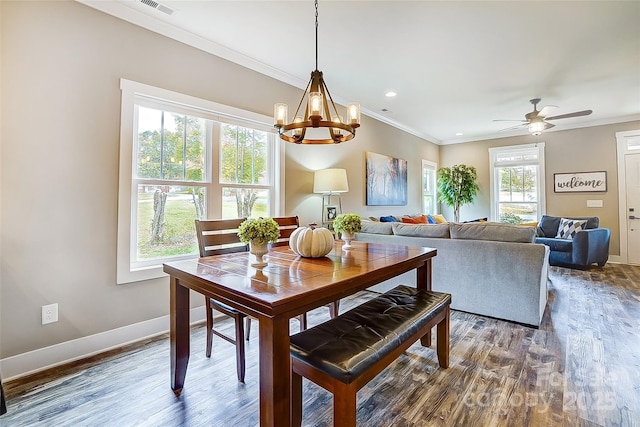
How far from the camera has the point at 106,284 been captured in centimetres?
227

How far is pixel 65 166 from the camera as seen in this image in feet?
6.82

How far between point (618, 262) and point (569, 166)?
194 cm

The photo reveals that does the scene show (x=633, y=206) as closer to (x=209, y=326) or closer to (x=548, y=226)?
(x=548, y=226)

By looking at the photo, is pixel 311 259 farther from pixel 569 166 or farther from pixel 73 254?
pixel 569 166

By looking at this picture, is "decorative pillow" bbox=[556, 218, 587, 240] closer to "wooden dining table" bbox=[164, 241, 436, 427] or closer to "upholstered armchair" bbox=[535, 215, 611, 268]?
"upholstered armchair" bbox=[535, 215, 611, 268]

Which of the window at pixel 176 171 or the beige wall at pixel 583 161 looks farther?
the beige wall at pixel 583 161

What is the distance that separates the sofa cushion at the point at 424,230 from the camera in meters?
3.10

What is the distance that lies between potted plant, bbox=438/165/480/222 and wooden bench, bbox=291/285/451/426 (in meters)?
5.32

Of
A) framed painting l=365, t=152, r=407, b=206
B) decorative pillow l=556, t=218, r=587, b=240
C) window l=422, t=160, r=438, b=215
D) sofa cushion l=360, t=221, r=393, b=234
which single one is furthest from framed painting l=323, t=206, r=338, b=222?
decorative pillow l=556, t=218, r=587, b=240

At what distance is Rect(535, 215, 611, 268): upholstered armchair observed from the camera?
182 inches

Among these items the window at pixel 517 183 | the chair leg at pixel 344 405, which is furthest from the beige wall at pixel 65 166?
the window at pixel 517 183

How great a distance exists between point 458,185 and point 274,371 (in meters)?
6.48

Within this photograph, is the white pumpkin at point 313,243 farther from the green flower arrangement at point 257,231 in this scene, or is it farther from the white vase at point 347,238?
the white vase at point 347,238

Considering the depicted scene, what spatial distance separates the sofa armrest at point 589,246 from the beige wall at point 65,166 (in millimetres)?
5891
